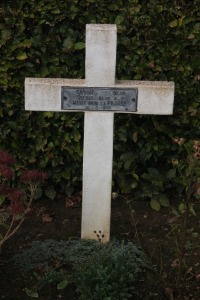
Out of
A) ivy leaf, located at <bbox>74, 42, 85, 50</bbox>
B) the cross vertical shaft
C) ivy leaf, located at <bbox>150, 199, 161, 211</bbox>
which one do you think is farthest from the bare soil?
ivy leaf, located at <bbox>74, 42, 85, 50</bbox>

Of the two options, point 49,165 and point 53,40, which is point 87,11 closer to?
point 53,40

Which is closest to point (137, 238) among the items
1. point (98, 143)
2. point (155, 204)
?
point (155, 204)

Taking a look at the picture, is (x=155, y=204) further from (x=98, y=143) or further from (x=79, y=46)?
(x=79, y=46)

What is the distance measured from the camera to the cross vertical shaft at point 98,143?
3.68 meters

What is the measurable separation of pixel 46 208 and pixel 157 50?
1.56m

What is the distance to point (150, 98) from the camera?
3.79 meters

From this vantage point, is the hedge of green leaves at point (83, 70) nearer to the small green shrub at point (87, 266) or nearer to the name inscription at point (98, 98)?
the name inscription at point (98, 98)

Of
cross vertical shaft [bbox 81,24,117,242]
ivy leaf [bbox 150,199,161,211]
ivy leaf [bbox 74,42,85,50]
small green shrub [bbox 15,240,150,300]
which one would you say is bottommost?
small green shrub [bbox 15,240,150,300]

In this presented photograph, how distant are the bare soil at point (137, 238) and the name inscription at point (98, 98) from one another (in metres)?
0.66

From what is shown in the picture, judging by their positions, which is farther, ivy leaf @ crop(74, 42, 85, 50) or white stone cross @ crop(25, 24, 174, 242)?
ivy leaf @ crop(74, 42, 85, 50)

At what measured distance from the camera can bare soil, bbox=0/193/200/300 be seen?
11.8 feet

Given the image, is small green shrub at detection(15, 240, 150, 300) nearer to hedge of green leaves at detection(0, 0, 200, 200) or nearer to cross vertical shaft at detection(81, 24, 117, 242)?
cross vertical shaft at detection(81, 24, 117, 242)

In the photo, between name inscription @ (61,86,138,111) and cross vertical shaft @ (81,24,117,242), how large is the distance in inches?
1.6

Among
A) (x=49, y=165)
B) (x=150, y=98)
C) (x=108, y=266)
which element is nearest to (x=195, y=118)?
(x=150, y=98)
